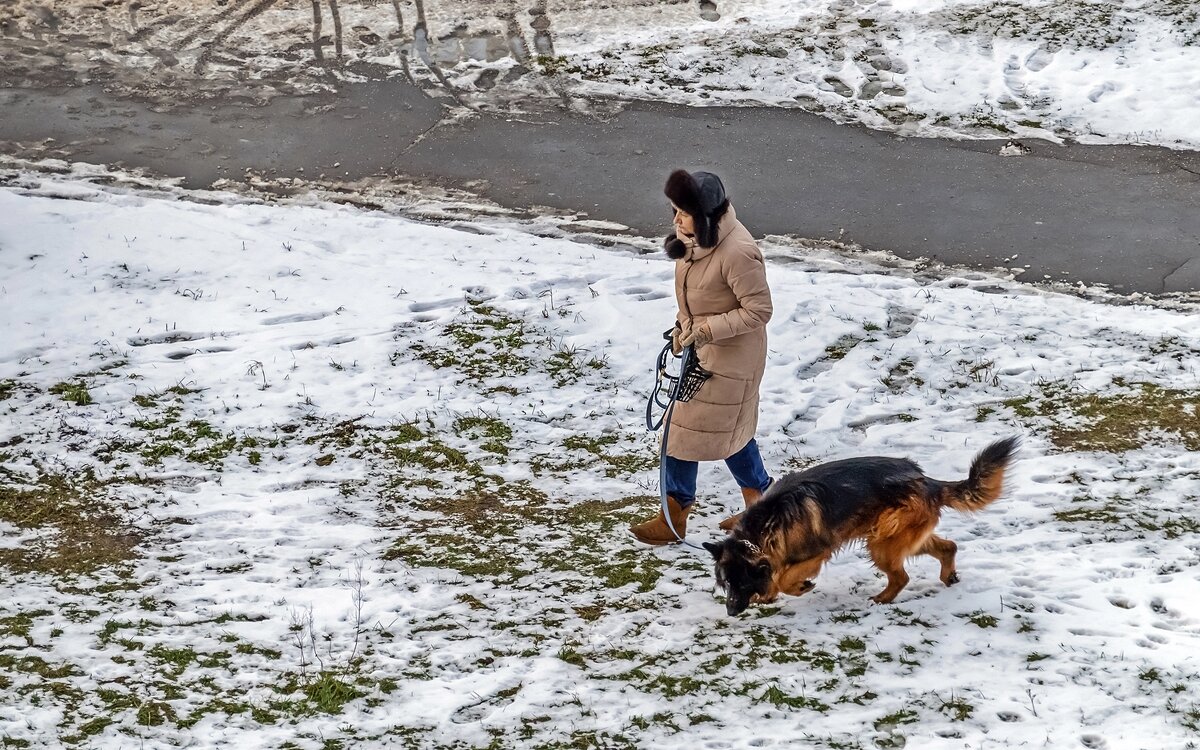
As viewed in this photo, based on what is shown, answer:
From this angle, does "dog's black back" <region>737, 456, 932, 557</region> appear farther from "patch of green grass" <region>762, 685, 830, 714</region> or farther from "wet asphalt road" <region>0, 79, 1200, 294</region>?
"wet asphalt road" <region>0, 79, 1200, 294</region>

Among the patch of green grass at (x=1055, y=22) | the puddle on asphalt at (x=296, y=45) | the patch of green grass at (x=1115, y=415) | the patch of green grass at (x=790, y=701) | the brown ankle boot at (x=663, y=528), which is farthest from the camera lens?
the patch of green grass at (x=1055, y=22)

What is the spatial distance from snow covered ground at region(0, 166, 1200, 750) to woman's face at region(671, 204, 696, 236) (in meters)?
1.91

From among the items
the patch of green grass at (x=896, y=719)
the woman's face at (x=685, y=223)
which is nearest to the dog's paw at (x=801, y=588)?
the patch of green grass at (x=896, y=719)

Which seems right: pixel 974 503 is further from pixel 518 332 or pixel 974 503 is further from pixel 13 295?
pixel 13 295

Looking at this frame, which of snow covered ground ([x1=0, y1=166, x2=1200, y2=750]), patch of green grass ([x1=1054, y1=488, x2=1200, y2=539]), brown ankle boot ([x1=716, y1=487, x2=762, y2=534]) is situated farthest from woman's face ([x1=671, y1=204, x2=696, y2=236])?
patch of green grass ([x1=1054, y1=488, x2=1200, y2=539])

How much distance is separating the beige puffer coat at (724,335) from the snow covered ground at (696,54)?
718cm

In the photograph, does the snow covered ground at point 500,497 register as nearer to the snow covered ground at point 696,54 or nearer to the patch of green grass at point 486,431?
the patch of green grass at point 486,431

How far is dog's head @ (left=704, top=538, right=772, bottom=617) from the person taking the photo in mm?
5310

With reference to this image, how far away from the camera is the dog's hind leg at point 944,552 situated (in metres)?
5.49

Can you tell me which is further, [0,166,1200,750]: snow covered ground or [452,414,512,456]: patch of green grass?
[452,414,512,456]: patch of green grass

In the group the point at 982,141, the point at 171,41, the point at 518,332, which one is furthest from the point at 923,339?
the point at 171,41

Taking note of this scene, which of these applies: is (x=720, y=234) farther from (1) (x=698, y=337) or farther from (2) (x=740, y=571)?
(2) (x=740, y=571)

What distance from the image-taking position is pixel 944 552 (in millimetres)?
5539

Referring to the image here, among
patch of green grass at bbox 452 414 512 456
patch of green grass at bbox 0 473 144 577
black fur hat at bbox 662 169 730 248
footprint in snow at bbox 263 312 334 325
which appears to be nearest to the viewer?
black fur hat at bbox 662 169 730 248
